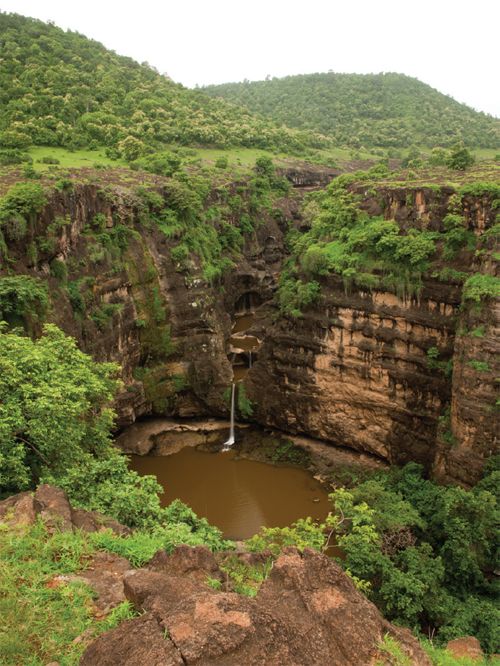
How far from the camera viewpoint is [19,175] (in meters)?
27.0

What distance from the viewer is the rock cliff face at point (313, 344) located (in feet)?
68.9

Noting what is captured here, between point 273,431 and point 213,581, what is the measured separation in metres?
20.1

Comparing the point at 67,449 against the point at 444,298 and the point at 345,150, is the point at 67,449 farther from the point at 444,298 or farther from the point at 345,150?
the point at 345,150

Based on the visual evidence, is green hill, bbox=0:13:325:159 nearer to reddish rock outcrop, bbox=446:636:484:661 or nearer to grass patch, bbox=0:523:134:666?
grass patch, bbox=0:523:134:666

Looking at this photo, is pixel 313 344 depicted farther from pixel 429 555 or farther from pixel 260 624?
pixel 260 624

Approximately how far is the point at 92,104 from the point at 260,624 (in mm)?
44545

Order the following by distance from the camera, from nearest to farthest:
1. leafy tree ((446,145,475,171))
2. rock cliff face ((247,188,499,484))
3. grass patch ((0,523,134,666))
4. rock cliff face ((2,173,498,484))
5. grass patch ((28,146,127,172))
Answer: grass patch ((0,523,134,666)) → rock cliff face ((247,188,499,484)) → rock cliff face ((2,173,498,484)) → leafy tree ((446,145,475,171)) → grass patch ((28,146,127,172))

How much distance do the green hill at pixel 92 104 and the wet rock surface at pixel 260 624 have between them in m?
32.9

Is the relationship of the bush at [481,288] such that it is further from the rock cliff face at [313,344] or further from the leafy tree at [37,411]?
the leafy tree at [37,411]

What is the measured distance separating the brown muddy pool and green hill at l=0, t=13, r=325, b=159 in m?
22.9

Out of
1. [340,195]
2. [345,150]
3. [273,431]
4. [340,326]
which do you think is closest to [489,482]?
[340,326]

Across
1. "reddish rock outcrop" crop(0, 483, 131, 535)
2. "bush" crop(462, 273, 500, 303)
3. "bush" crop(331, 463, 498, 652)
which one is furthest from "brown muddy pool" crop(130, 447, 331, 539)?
"reddish rock outcrop" crop(0, 483, 131, 535)

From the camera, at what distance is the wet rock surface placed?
5.72 meters

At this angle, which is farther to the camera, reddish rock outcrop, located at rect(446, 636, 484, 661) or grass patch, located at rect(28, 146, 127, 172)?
grass patch, located at rect(28, 146, 127, 172)
